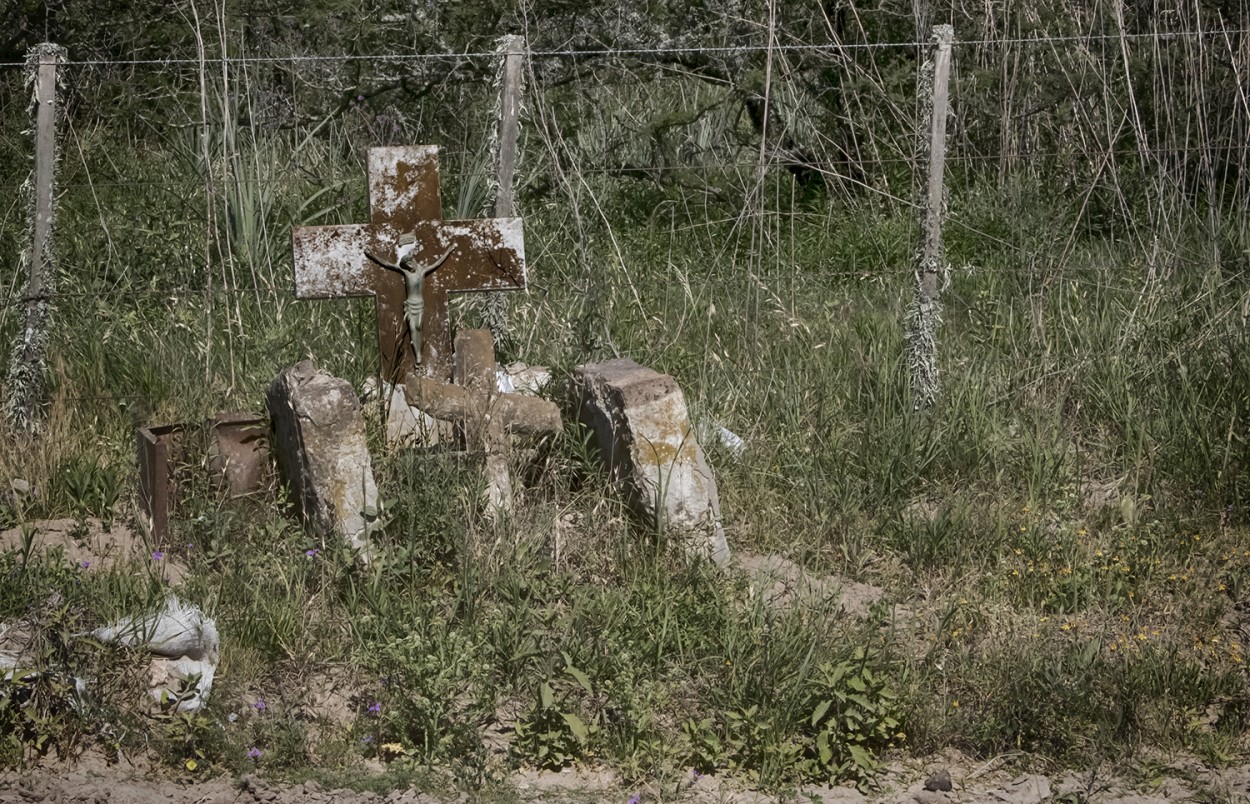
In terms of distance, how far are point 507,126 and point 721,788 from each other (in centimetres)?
289

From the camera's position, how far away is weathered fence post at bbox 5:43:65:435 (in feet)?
16.4

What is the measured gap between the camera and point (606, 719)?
11.8ft

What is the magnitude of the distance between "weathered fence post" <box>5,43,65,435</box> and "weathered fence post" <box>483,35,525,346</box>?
5.33ft

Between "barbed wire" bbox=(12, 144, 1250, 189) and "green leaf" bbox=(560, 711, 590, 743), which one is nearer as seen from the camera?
"green leaf" bbox=(560, 711, 590, 743)

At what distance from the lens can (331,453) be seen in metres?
4.23

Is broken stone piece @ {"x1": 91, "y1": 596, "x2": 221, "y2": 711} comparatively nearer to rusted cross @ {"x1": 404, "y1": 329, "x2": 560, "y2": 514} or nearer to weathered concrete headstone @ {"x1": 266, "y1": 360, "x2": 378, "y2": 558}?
weathered concrete headstone @ {"x1": 266, "y1": 360, "x2": 378, "y2": 558}

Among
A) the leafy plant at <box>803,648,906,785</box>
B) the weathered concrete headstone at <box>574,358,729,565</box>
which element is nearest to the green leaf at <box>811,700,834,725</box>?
the leafy plant at <box>803,648,906,785</box>

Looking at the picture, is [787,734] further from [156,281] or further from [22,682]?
[156,281]

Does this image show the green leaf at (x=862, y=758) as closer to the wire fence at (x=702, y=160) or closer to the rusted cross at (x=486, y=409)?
the rusted cross at (x=486, y=409)

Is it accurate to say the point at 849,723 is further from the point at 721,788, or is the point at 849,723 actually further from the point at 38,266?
the point at 38,266

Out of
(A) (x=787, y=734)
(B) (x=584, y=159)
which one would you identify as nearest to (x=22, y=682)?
(A) (x=787, y=734)

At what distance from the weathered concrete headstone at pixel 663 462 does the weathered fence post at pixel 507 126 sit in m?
1.09

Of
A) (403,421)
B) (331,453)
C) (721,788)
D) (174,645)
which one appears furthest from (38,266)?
(721,788)

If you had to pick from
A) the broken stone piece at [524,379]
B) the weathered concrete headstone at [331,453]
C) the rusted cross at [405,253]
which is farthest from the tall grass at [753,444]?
the rusted cross at [405,253]
